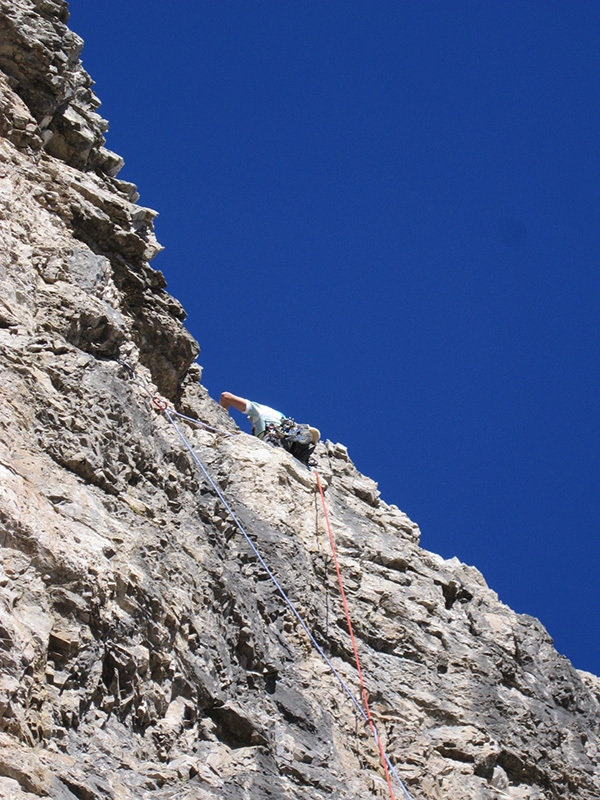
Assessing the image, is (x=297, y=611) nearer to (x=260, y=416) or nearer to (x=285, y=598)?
(x=285, y=598)

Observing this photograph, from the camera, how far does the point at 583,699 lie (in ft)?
44.1

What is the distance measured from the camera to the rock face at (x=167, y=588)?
22.5 ft

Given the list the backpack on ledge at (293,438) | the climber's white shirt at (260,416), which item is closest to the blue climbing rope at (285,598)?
the backpack on ledge at (293,438)

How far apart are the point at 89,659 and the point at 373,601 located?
5.60 metres

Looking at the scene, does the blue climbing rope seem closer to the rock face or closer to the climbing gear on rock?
the rock face

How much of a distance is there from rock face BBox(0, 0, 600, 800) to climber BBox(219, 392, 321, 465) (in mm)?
553

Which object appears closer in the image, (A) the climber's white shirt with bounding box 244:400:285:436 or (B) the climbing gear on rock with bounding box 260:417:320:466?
(B) the climbing gear on rock with bounding box 260:417:320:466

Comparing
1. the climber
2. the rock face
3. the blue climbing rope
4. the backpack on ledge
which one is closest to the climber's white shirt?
the climber

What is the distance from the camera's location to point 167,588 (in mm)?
8445

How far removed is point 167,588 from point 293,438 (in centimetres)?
588

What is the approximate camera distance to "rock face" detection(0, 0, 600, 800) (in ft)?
22.5

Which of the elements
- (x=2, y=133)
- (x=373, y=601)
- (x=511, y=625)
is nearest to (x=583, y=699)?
(x=511, y=625)

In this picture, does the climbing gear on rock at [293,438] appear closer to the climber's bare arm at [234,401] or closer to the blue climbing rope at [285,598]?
the climber's bare arm at [234,401]

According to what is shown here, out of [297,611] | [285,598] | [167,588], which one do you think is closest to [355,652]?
[297,611]
